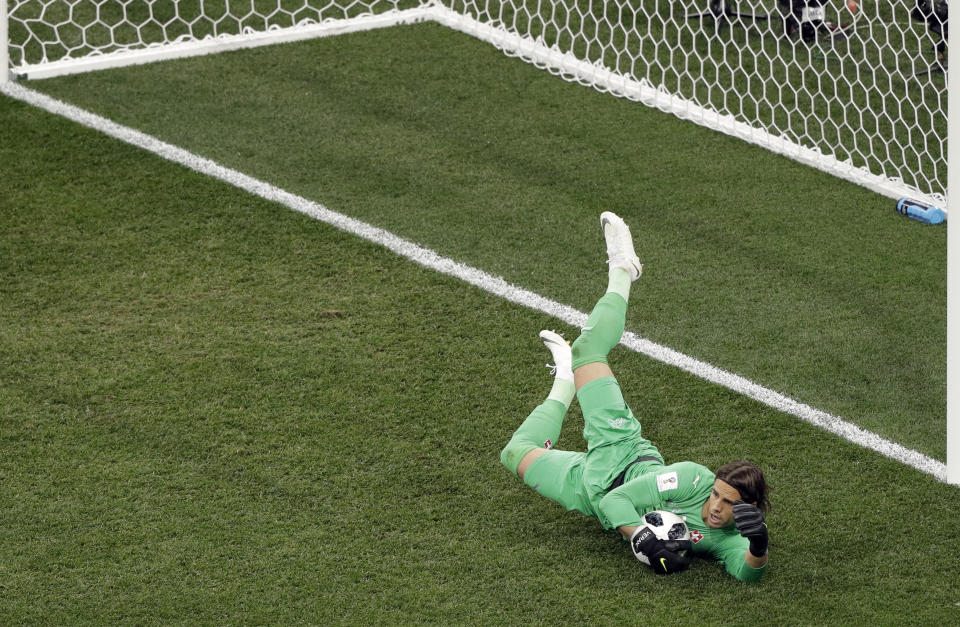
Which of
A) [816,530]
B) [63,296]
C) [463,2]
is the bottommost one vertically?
[816,530]

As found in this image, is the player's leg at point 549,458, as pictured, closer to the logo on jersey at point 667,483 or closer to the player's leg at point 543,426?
the player's leg at point 543,426

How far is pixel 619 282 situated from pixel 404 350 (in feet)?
4.31

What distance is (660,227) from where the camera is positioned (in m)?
7.91

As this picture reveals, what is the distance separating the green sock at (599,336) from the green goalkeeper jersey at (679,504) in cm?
63

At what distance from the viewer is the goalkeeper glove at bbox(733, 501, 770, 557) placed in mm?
4855

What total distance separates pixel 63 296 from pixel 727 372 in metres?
3.60

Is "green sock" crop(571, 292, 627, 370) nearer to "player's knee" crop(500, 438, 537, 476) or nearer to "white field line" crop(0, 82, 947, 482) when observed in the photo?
"player's knee" crop(500, 438, 537, 476)

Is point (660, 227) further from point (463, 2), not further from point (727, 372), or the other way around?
point (463, 2)

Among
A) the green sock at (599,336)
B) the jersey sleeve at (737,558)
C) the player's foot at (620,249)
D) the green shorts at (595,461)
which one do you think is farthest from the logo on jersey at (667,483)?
the player's foot at (620,249)

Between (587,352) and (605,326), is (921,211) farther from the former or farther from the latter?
(587,352)

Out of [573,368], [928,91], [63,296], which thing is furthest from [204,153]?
[928,91]

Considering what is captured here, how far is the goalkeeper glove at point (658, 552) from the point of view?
5.11m

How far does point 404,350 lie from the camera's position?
6629mm

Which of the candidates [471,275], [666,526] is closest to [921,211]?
[471,275]
